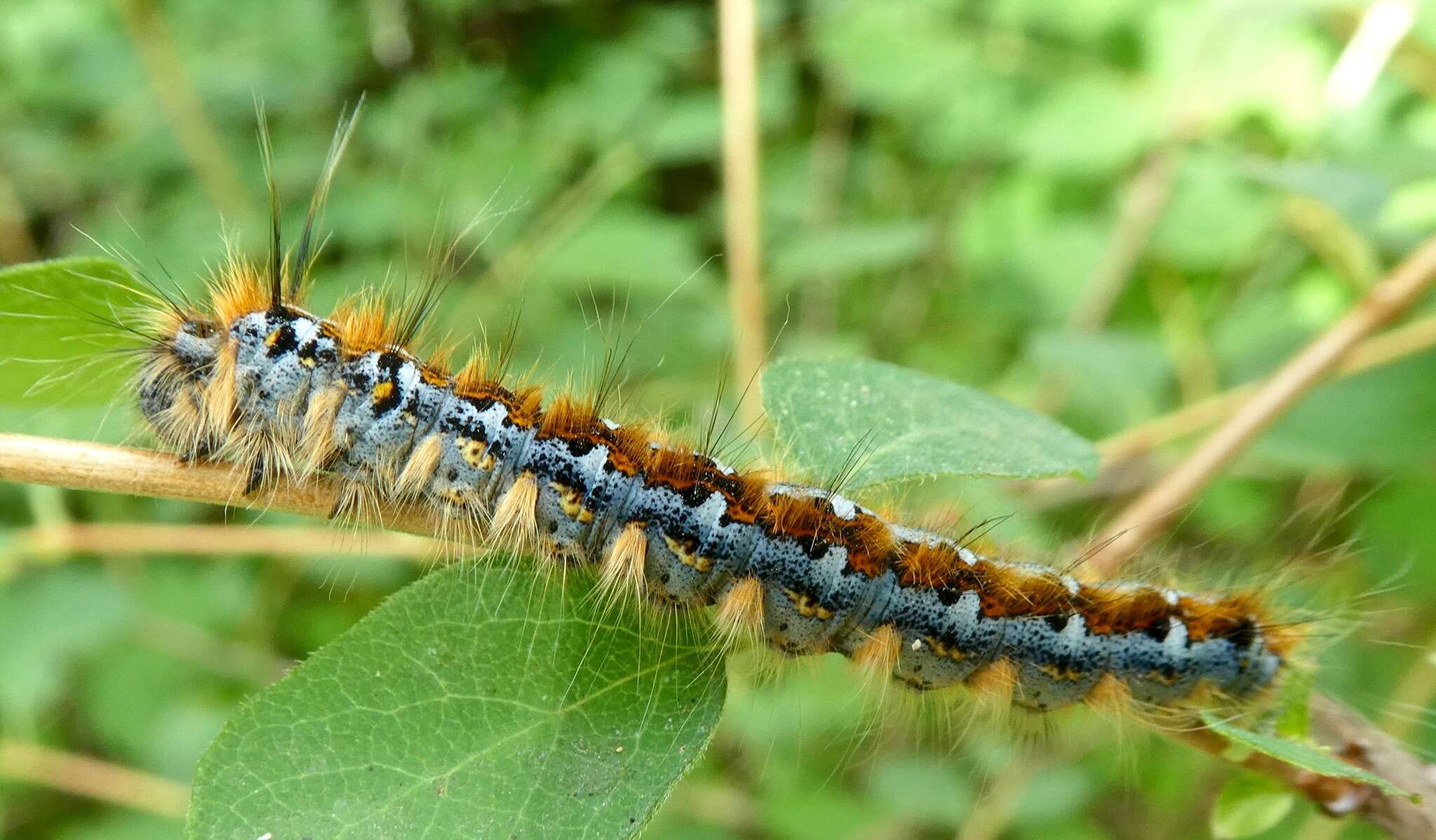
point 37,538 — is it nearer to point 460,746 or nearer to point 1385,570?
point 460,746

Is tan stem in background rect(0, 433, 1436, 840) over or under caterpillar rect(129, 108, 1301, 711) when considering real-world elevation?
under

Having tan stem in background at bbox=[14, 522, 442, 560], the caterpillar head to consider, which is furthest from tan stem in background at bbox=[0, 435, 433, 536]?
tan stem in background at bbox=[14, 522, 442, 560]

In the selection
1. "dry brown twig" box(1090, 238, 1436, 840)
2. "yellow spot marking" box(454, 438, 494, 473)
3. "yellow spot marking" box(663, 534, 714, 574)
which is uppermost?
"dry brown twig" box(1090, 238, 1436, 840)

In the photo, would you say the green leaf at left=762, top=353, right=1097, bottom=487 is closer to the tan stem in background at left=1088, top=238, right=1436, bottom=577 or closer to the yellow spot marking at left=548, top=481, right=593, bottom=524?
the yellow spot marking at left=548, top=481, right=593, bottom=524

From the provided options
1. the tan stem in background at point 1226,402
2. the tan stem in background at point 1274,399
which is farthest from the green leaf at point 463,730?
the tan stem in background at point 1226,402

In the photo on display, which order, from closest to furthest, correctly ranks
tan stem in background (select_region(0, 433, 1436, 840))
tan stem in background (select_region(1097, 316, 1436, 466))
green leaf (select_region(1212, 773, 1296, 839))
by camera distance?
tan stem in background (select_region(0, 433, 1436, 840)) < green leaf (select_region(1212, 773, 1296, 839)) < tan stem in background (select_region(1097, 316, 1436, 466))

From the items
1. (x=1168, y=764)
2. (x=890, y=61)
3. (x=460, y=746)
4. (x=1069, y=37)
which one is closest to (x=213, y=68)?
(x=890, y=61)

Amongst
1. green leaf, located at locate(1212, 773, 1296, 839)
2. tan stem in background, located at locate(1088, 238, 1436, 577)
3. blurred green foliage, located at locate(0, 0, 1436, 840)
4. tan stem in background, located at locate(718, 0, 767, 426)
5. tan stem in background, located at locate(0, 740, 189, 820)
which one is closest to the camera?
green leaf, located at locate(1212, 773, 1296, 839)
